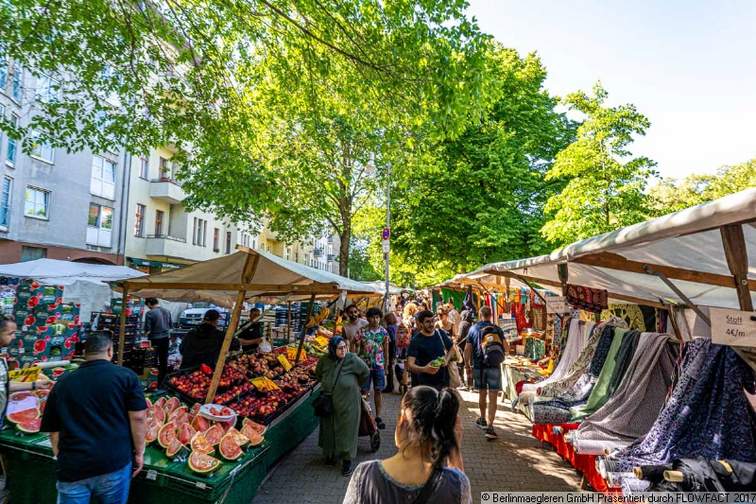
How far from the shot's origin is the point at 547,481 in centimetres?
538

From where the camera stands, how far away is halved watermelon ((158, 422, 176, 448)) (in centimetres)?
439

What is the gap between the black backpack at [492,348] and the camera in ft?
23.6

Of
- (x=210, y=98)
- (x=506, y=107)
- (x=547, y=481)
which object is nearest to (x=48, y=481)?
(x=547, y=481)

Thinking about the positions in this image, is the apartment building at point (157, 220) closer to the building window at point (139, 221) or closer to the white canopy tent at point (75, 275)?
the building window at point (139, 221)

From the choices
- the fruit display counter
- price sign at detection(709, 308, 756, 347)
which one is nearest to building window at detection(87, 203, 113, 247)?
the fruit display counter

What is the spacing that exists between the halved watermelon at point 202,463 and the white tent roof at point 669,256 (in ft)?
12.5

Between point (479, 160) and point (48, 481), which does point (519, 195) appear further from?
point (48, 481)

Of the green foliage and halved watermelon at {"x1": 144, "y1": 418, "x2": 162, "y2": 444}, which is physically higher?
the green foliage

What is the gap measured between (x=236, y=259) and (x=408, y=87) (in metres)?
4.06

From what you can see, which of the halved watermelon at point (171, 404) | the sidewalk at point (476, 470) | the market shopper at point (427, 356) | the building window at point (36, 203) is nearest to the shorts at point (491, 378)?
the sidewalk at point (476, 470)

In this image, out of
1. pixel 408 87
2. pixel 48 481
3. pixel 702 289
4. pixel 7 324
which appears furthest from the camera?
pixel 408 87

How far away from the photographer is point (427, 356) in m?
6.13

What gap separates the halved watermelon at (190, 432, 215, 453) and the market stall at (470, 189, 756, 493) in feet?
12.0

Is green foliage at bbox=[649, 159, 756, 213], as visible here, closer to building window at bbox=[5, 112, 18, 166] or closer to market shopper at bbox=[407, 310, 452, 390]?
market shopper at bbox=[407, 310, 452, 390]
